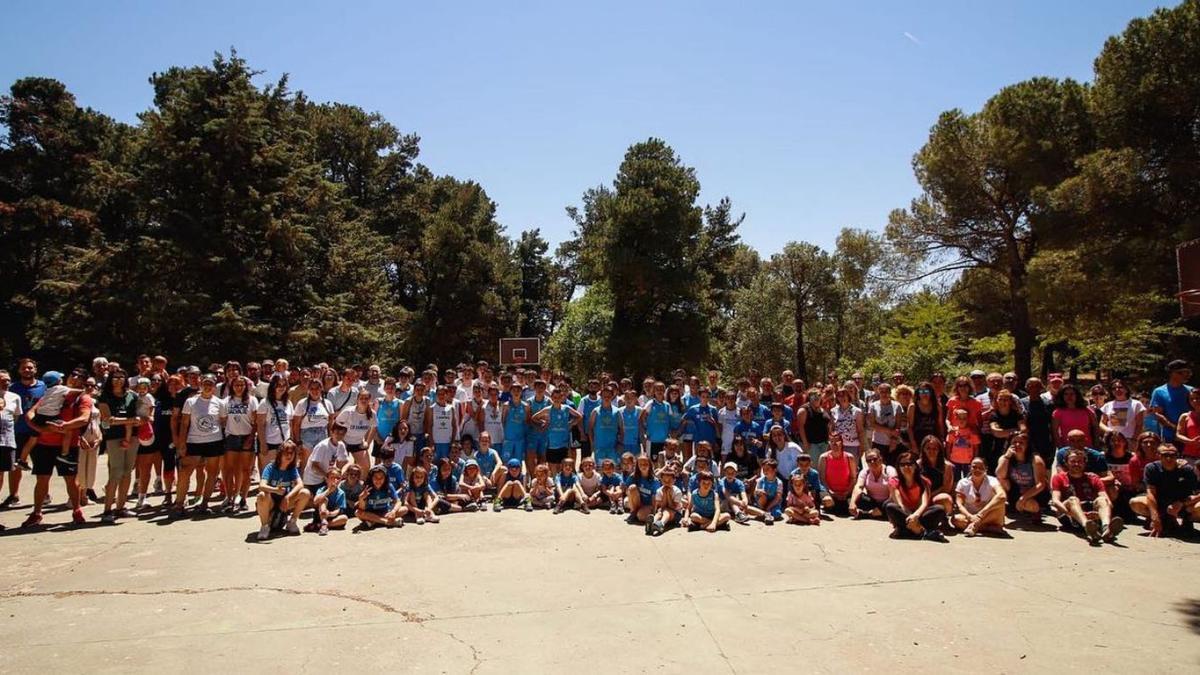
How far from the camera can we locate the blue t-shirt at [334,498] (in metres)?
8.61

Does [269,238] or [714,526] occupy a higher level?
[269,238]

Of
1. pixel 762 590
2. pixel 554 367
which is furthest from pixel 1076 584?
pixel 554 367

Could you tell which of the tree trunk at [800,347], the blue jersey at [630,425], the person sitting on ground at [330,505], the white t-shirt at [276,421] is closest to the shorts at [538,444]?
the blue jersey at [630,425]

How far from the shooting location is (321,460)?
8.70 metres

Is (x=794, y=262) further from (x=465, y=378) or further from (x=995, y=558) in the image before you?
(x=995, y=558)

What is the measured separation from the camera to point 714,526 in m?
8.39

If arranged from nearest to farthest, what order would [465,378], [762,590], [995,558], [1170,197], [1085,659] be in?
[1085,659]
[762,590]
[995,558]
[465,378]
[1170,197]

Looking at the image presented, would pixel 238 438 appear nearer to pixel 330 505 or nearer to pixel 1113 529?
pixel 330 505

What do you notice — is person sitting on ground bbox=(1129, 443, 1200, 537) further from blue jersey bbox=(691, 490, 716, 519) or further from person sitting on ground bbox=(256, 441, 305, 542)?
person sitting on ground bbox=(256, 441, 305, 542)

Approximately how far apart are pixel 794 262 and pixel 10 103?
3662 cm

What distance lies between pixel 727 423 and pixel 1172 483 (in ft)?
17.5

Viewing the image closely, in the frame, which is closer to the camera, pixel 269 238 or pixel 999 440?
pixel 999 440

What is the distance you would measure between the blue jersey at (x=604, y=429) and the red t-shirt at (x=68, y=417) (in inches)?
263

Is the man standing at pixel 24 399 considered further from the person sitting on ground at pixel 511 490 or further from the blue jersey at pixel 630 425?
the blue jersey at pixel 630 425
